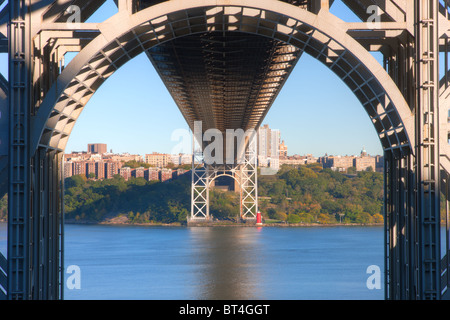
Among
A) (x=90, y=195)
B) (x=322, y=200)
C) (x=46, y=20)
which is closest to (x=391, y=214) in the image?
(x=46, y=20)

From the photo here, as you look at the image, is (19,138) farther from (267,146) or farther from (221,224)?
(267,146)

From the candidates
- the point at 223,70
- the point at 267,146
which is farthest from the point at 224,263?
the point at 267,146

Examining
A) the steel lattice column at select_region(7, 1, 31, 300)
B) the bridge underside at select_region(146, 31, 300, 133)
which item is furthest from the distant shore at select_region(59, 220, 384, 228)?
the steel lattice column at select_region(7, 1, 31, 300)

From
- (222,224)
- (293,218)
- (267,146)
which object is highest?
(267,146)

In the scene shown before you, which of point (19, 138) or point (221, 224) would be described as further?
point (221, 224)

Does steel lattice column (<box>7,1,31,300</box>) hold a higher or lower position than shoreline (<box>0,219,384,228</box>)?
higher

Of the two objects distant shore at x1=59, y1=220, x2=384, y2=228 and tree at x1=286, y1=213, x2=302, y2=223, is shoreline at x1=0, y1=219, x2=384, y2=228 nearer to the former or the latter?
distant shore at x1=59, y1=220, x2=384, y2=228

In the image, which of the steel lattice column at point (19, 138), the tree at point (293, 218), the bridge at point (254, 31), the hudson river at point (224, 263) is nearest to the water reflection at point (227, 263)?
the hudson river at point (224, 263)
